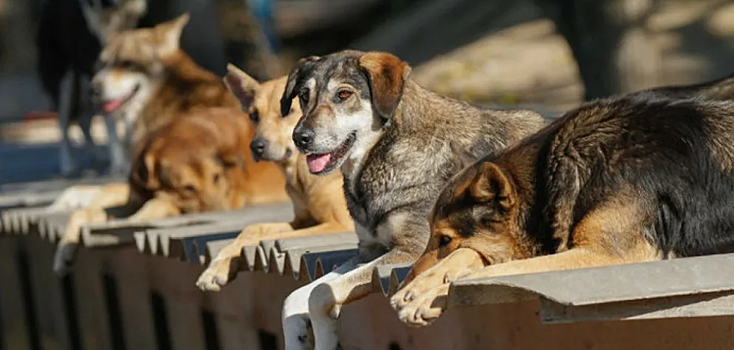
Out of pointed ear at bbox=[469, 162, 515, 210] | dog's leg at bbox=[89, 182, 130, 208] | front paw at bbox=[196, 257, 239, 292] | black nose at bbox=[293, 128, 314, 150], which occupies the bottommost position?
front paw at bbox=[196, 257, 239, 292]

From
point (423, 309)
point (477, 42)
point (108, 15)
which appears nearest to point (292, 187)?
point (423, 309)

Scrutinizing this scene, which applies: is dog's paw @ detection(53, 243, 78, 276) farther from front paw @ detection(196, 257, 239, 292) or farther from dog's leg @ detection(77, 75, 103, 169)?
dog's leg @ detection(77, 75, 103, 169)

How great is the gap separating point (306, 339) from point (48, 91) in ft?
35.2

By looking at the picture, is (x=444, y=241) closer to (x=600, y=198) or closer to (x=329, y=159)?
(x=600, y=198)

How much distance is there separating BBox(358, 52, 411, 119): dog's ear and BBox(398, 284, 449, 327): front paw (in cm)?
148

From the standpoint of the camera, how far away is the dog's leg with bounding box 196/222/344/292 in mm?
6227

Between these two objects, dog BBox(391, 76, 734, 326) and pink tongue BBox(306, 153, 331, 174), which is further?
pink tongue BBox(306, 153, 331, 174)

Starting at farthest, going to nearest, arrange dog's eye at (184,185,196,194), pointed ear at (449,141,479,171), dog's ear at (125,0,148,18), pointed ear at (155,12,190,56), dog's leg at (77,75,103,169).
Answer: dog's leg at (77,75,103,169)
dog's ear at (125,0,148,18)
pointed ear at (155,12,190,56)
dog's eye at (184,185,196,194)
pointed ear at (449,141,479,171)

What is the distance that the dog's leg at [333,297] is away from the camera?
5.12 m

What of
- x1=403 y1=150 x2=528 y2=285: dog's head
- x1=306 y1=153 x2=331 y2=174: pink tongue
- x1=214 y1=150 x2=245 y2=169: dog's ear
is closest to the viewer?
Answer: x1=403 y1=150 x2=528 y2=285: dog's head

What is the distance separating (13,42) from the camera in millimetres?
33500

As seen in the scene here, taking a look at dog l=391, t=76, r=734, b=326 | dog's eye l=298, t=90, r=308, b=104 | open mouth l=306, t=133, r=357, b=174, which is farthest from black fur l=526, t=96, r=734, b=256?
dog's eye l=298, t=90, r=308, b=104

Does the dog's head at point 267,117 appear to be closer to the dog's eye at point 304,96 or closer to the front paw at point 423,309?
the dog's eye at point 304,96

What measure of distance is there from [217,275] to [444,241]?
1.86 m
